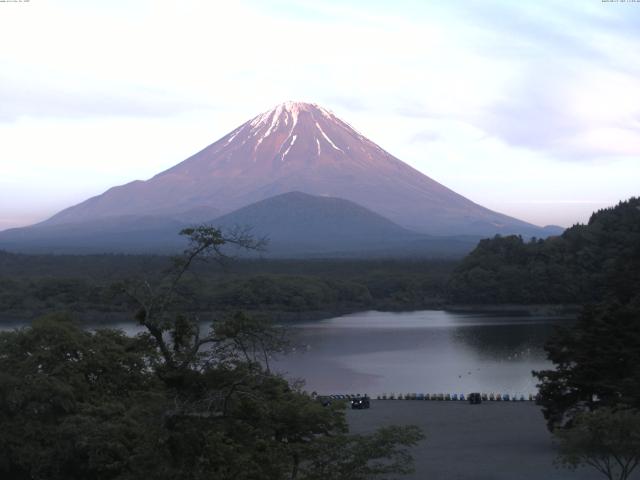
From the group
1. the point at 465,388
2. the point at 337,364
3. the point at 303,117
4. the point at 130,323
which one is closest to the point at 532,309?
the point at 130,323

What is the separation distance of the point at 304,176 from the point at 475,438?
116 m

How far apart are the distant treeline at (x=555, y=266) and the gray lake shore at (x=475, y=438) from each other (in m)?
28.7

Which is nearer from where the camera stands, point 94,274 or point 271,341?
point 271,341

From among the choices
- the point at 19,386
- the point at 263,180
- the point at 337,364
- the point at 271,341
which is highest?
the point at 263,180

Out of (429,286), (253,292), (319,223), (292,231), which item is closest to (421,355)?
(253,292)

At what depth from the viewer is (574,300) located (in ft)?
156

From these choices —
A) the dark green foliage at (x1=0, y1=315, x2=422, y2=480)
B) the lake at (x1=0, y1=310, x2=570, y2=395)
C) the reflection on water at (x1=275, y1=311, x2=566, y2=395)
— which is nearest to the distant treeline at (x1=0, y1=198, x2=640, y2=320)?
the lake at (x1=0, y1=310, x2=570, y2=395)

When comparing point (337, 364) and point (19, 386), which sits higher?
point (19, 386)

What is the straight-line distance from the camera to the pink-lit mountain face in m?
124

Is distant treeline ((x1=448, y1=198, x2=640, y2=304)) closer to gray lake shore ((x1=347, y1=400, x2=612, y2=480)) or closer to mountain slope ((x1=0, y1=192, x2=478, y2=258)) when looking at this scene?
gray lake shore ((x1=347, y1=400, x2=612, y2=480))

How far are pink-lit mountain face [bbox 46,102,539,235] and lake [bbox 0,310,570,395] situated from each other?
3243 inches

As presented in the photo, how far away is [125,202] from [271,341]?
5587 inches

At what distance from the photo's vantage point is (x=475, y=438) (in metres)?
15.4

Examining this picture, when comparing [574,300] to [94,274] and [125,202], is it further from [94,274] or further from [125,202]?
[125,202]
